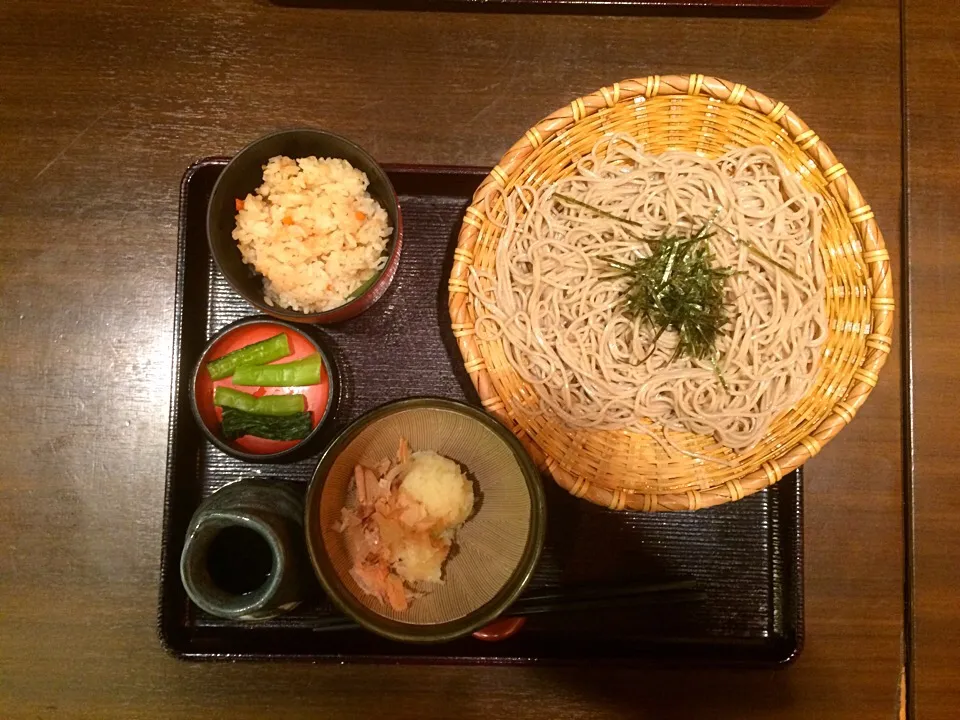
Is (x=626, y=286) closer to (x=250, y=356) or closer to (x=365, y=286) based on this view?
(x=365, y=286)

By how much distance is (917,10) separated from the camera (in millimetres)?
2059

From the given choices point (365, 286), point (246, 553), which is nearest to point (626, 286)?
point (365, 286)

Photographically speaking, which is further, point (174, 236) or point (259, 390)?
point (174, 236)

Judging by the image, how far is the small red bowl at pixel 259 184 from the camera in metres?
1.78

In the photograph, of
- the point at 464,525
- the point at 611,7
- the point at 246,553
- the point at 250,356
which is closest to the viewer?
the point at 246,553

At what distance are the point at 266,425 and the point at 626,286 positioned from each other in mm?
1140

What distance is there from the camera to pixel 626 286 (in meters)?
1.90

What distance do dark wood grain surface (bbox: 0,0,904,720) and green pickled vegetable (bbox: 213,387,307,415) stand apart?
283 millimetres

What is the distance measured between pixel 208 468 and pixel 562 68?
1711 mm

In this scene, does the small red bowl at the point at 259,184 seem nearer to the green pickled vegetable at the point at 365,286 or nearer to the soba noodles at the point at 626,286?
the green pickled vegetable at the point at 365,286

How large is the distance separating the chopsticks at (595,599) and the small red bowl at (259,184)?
903mm

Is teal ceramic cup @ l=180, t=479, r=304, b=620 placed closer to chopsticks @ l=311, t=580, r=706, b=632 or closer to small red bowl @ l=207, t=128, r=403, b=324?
chopsticks @ l=311, t=580, r=706, b=632

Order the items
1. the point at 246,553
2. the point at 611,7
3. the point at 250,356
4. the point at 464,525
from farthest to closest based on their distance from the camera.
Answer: the point at 611,7 < the point at 250,356 < the point at 464,525 < the point at 246,553

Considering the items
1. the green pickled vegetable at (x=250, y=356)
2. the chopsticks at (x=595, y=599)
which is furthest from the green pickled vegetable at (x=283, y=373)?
the chopsticks at (x=595, y=599)
